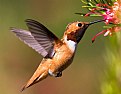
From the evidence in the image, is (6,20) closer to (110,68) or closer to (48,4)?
(48,4)

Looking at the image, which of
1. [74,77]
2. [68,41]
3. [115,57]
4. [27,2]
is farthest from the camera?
[27,2]

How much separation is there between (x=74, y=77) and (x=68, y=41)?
5.44 meters

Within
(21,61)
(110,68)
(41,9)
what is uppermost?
(110,68)

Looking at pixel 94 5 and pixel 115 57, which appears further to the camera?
pixel 94 5

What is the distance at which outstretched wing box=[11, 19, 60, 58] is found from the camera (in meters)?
2.55

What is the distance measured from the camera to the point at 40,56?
8.20 meters

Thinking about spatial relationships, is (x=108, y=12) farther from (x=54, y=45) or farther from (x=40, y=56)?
(x=40, y=56)

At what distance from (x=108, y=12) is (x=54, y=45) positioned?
113 cm

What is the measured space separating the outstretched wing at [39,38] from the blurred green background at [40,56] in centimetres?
439

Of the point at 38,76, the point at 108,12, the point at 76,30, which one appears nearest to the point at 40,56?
the point at 38,76

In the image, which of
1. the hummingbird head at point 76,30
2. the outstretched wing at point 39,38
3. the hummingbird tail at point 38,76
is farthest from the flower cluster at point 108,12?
the hummingbird tail at point 38,76

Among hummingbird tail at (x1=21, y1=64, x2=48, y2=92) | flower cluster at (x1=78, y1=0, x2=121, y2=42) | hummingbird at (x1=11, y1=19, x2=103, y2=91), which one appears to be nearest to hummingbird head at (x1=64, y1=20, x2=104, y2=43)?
hummingbird at (x1=11, y1=19, x2=103, y2=91)

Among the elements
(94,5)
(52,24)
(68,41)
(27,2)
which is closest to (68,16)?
(52,24)

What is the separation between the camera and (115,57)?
60.4 inches
